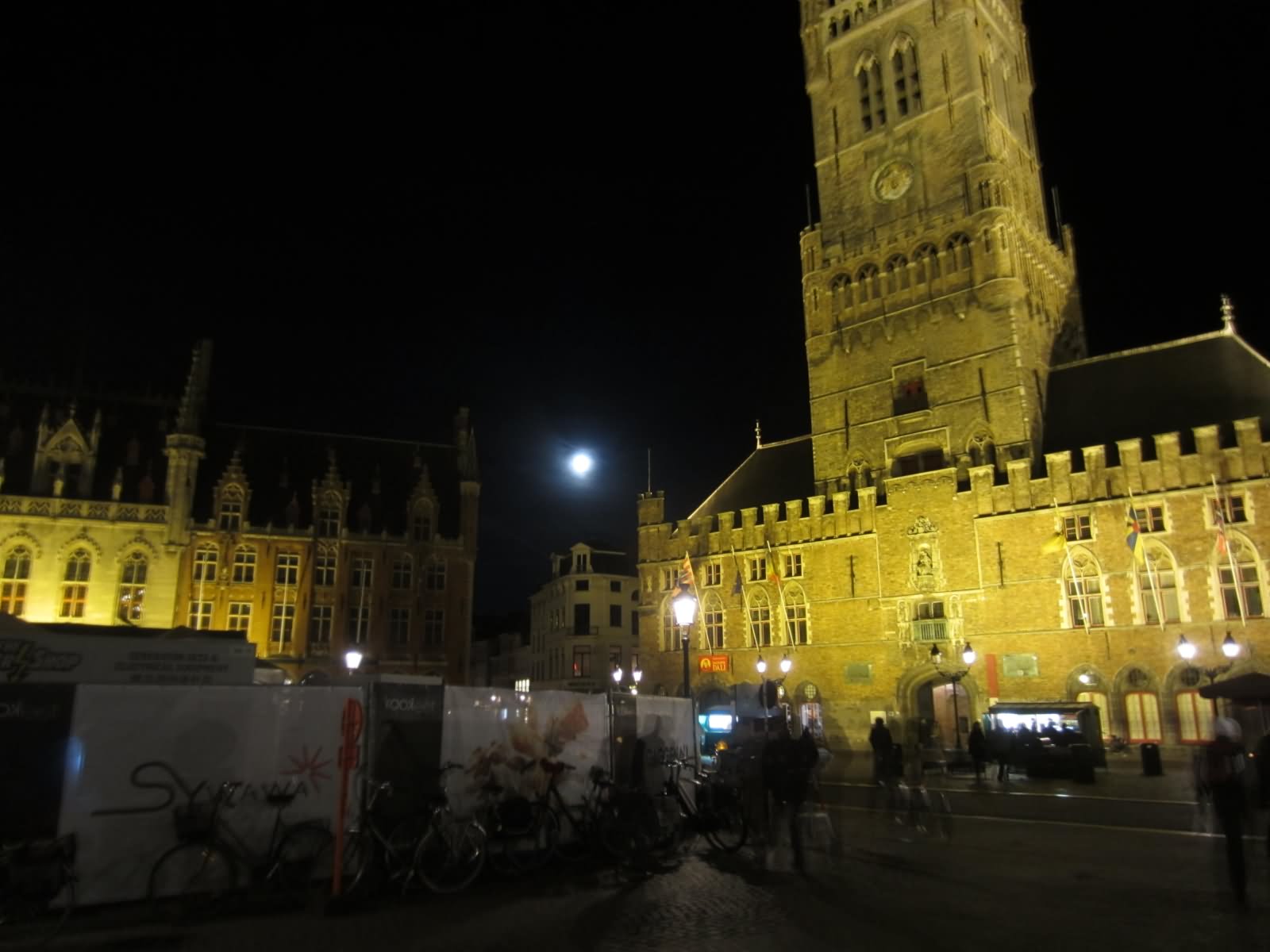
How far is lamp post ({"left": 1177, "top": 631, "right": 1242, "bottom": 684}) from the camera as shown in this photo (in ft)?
80.4

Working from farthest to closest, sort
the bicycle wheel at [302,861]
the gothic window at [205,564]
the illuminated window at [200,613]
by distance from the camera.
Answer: the gothic window at [205,564] < the illuminated window at [200,613] < the bicycle wheel at [302,861]

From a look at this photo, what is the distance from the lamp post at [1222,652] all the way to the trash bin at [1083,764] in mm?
5886

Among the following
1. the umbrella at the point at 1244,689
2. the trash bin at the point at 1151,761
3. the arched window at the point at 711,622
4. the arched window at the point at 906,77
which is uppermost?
the arched window at the point at 906,77

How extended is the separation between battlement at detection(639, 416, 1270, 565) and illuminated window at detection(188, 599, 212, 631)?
21.8 m

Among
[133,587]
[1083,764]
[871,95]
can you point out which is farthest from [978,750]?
[133,587]

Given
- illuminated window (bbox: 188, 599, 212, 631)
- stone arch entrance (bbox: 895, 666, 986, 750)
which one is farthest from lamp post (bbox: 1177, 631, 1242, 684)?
illuminated window (bbox: 188, 599, 212, 631)

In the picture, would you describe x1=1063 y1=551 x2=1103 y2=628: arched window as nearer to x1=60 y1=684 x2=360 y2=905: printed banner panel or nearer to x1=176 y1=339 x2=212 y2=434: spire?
x1=60 y1=684 x2=360 y2=905: printed banner panel

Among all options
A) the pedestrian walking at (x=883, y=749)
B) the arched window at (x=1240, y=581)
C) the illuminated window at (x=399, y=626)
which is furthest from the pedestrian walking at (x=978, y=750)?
the illuminated window at (x=399, y=626)

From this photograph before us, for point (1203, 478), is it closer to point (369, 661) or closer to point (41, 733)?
point (41, 733)

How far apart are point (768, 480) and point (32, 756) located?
121 ft

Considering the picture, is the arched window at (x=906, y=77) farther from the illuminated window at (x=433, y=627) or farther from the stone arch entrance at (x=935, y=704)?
the illuminated window at (x=433, y=627)

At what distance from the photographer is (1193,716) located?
27.6 meters

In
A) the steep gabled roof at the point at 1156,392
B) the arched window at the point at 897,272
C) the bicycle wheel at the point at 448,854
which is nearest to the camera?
the bicycle wheel at the point at 448,854

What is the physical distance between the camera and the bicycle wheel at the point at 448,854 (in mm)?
10109
